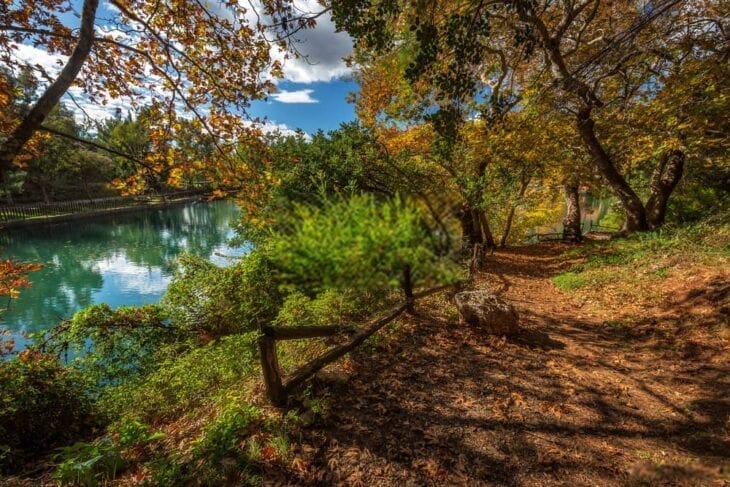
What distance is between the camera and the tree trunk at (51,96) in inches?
107

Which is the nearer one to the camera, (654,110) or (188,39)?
(188,39)

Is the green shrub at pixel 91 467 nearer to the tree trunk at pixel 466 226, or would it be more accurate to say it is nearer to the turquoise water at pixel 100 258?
the turquoise water at pixel 100 258

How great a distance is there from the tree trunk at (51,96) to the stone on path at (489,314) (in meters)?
5.62

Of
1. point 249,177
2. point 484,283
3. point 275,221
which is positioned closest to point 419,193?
point 484,283

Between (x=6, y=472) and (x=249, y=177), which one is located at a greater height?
(x=249, y=177)

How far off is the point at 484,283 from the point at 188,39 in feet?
27.1

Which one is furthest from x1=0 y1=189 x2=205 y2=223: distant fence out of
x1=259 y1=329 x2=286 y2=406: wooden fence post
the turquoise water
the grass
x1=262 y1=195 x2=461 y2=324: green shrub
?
the grass

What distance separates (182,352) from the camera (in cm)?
641

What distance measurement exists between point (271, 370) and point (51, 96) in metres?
3.35

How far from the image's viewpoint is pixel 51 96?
117 inches

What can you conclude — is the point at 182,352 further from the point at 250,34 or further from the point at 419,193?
the point at 419,193

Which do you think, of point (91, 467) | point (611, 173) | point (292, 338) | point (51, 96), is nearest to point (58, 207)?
point (51, 96)

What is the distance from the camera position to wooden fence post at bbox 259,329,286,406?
9.83ft

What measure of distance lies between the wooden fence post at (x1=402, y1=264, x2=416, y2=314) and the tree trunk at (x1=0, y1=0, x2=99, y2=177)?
4.92 m
